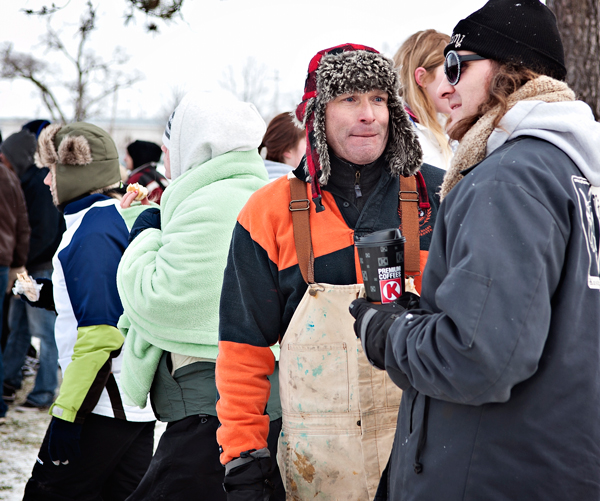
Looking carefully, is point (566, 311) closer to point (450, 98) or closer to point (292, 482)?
point (450, 98)

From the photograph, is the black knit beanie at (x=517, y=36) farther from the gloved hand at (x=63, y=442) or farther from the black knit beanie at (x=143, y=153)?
the black knit beanie at (x=143, y=153)

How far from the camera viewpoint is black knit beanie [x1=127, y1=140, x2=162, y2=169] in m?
7.74

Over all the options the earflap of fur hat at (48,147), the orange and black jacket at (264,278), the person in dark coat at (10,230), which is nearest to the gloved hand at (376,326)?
the orange and black jacket at (264,278)

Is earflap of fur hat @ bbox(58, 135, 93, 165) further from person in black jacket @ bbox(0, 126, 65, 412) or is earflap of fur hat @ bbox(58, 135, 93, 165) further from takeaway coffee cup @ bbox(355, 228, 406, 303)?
person in black jacket @ bbox(0, 126, 65, 412)

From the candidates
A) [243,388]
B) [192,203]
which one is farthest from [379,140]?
[243,388]

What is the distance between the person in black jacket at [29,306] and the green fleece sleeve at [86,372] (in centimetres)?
373

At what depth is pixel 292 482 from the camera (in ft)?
7.00

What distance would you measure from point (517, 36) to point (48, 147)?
291 centimetres

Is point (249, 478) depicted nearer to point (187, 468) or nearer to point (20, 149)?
point (187, 468)

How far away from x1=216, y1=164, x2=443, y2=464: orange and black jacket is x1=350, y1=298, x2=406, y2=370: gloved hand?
52 cm

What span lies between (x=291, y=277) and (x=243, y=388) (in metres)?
0.45

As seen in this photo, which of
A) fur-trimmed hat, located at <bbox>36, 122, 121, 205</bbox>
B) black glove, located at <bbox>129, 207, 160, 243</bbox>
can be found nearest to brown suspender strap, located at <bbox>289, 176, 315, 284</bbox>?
black glove, located at <bbox>129, 207, 160, 243</bbox>

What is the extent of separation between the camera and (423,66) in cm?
341

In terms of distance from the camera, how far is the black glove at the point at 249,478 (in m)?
2.13
